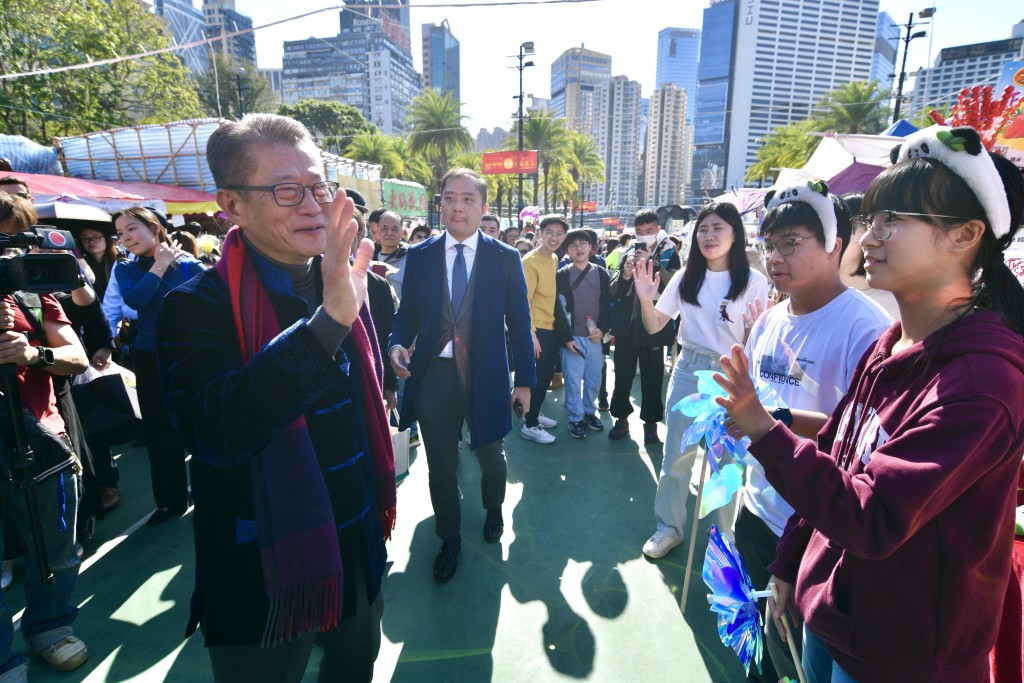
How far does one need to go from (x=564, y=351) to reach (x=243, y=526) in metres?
3.96

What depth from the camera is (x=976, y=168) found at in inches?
41.3

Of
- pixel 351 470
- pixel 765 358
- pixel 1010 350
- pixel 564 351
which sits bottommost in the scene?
pixel 564 351

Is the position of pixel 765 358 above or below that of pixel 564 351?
above

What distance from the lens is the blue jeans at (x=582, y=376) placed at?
4895mm

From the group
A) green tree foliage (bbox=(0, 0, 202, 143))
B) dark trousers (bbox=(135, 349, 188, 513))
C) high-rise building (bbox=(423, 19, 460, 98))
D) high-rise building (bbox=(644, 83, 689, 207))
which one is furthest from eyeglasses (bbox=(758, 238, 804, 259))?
high-rise building (bbox=(423, 19, 460, 98))

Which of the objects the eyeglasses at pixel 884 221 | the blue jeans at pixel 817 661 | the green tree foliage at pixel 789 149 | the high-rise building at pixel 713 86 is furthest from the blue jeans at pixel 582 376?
the high-rise building at pixel 713 86

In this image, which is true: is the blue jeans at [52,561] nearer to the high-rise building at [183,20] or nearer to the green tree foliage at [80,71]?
the green tree foliage at [80,71]

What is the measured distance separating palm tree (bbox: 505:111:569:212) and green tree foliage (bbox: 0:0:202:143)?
2296cm

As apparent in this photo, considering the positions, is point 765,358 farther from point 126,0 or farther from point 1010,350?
point 126,0

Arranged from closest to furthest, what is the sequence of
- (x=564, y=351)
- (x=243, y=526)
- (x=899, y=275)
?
(x=899, y=275), (x=243, y=526), (x=564, y=351)

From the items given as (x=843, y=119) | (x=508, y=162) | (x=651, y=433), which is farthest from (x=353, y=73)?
(x=651, y=433)

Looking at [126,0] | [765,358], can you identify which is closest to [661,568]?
[765,358]

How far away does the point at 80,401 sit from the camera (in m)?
3.32

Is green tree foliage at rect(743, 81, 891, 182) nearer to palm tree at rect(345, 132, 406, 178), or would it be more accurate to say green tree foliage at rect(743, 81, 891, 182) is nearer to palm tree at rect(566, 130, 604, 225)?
palm tree at rect(566, 130, 604, 225)
